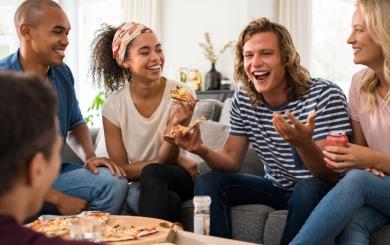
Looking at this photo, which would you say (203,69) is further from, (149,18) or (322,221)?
(322,221)

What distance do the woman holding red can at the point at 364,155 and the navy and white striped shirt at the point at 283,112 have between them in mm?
79

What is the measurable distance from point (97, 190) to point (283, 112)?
856 millimetres

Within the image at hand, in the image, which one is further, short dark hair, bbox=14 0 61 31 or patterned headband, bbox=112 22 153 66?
patterned headband, bbox=112 22 153 66

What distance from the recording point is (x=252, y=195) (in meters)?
2.60

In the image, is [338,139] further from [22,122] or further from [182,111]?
[22,122]

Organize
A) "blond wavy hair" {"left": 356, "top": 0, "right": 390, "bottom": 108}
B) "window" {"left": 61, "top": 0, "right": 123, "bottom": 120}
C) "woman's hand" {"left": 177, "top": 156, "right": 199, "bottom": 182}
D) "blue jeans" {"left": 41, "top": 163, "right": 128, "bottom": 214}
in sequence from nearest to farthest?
"blond wavy hair" {"left": 356, "top": 0, "right": 390, "bottom": 108}
"blue jeans" {"left": 41, "top": 163, "right": 128, "bottom": 214}
"woman's hand" {"left": 177, "top": 156, "right": 199, "bottom": 182}
"window" {"left": 61, "top": 0, "right": 123, "bottom": 120}

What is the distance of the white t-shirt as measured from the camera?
2.96m

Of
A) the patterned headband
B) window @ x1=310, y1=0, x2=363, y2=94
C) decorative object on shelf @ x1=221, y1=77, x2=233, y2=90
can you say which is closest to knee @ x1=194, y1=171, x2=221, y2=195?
the patterned headband

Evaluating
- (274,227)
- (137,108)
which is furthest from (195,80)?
(274,227)

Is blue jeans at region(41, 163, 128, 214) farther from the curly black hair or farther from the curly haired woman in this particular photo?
the curly black hair

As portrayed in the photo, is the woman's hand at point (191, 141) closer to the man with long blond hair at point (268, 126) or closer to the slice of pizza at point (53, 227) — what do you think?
the man with long blond hair at point (268, 126)

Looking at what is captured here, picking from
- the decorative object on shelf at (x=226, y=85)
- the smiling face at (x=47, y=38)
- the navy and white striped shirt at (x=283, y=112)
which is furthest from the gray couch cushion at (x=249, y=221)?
the decorative object on shelf at (x=226, y=85)

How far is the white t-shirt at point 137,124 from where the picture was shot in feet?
9.71

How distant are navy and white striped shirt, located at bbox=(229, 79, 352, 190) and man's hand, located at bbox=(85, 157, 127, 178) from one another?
1.72 ft
